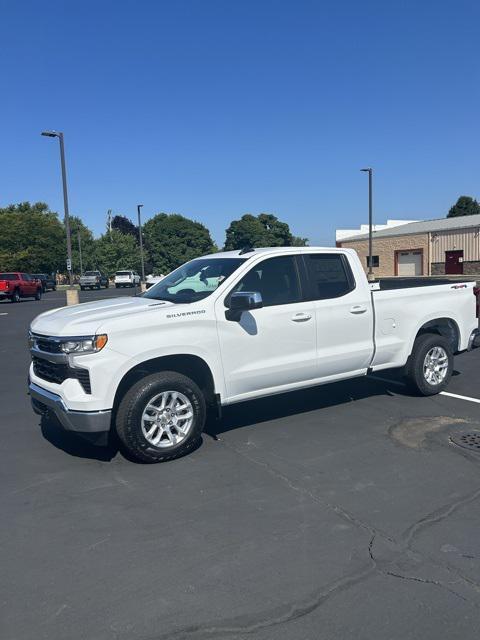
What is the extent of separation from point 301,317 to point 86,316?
2.20 meters

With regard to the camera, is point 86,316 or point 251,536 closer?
point 251,536

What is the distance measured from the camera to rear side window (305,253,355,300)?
617cm

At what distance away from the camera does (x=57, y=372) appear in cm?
497

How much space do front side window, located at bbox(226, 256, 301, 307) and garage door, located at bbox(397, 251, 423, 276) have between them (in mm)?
44592

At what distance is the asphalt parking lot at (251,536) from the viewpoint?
9.18 ft

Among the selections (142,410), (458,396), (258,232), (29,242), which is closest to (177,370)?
(142,410)

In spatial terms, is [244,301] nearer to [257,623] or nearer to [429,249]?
[257,623]

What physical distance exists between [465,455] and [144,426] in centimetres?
292

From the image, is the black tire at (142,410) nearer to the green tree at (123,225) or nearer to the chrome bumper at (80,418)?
the chrome bumper at (80,418)

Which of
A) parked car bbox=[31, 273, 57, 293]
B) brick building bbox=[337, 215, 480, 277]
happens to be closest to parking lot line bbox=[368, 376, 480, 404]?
brick building bbox=[337, 215, 480, 277]

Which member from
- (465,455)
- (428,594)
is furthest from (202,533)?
(465,455)

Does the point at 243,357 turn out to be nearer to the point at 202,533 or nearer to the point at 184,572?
the point at 202,533

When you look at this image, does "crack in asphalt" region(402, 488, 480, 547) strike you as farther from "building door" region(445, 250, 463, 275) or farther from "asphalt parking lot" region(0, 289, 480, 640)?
"building door" region(445, 250, 463, 275)

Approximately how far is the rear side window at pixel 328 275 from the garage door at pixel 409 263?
44.0m
